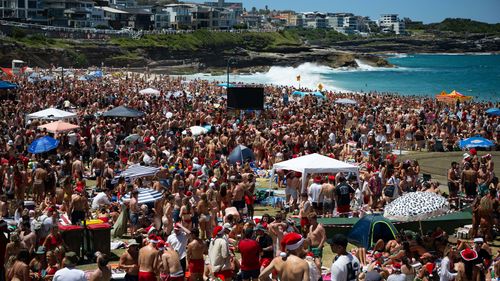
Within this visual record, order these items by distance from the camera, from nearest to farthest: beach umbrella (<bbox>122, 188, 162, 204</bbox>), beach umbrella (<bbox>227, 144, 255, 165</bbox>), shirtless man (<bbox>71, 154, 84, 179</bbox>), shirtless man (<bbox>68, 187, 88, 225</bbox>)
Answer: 1. shirtless man (<bbox>68, 187, 88, 225</bbox>)
2. beach umbrella (<bbox>122, 188, 162, 204</bbox>)
3. shirtless man (<bbox>71, 154, 84, 179</bbox>)
4. beach umbrella (<bbox>227, 144, 255, 165</bbox>)

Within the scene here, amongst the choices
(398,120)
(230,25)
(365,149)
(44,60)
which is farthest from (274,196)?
(230,25)

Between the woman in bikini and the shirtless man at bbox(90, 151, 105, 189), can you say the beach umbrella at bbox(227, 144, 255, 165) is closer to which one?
the shirtless man at bbox(90, 151, 105, 189)

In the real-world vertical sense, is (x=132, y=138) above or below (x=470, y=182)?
below

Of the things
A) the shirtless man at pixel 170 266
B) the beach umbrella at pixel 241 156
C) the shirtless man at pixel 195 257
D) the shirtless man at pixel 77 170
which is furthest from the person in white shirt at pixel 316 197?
the shirtless man at pixel 170 266

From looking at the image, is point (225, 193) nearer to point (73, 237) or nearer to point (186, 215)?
point (186, 215)

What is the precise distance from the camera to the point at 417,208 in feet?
42.3

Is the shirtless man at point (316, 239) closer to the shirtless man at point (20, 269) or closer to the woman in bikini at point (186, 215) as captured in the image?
the woman in bikini at point (186, 215)

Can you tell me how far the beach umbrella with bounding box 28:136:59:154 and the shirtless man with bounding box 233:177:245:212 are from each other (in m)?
7.14

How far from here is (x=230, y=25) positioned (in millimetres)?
149875

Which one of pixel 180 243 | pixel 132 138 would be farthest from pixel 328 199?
pixel 132 138

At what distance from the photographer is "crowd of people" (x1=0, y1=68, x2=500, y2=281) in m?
10.1

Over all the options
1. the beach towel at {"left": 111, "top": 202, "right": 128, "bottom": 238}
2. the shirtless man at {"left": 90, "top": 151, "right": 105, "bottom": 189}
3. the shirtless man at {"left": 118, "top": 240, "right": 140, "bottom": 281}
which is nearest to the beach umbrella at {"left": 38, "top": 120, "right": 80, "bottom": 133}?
the shirtless man at {"left": 90, "top": 151, "right": 105, "bottom": 189}

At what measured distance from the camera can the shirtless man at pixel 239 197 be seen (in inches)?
612

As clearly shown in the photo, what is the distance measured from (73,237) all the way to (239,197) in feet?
14.1
